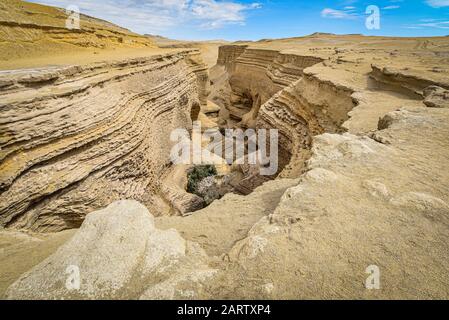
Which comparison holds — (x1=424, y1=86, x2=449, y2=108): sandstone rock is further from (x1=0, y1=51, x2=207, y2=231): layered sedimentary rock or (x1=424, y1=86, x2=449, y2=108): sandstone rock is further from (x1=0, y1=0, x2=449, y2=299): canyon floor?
(x1=0, y1=51, x2=207, y2=231): layered sedimentary rock

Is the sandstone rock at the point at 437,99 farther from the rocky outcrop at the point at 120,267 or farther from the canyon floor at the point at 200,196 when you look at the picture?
the rocky outcrop at the point at 120,267

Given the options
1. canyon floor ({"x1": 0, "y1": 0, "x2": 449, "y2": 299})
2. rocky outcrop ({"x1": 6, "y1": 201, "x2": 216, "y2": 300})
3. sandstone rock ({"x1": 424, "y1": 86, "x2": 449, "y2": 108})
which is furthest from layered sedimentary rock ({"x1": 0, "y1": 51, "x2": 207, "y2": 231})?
sandstone rock ({"x1": 424, "y1": 86, "x2": 449, "y2": 108})

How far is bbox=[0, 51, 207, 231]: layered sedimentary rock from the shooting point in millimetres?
4125

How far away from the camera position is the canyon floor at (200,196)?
1.85m

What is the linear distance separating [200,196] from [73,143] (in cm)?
468

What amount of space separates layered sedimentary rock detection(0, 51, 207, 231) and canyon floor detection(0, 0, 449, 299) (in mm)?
23

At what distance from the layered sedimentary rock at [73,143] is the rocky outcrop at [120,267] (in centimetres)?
264

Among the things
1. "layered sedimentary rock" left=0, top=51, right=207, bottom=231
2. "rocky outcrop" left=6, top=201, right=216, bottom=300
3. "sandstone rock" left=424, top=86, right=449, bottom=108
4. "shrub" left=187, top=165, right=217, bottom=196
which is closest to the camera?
"rocky outcrop" left=6, top=201, right=216, bottom=300

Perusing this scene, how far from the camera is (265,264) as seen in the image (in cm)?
194

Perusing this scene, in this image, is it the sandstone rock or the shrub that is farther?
the shrub

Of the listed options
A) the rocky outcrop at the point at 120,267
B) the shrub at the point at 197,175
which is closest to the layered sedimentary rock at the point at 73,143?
the shrub at the point at 197,175

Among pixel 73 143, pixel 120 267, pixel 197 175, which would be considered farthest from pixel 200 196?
pixel 120 267

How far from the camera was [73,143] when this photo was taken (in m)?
4.88

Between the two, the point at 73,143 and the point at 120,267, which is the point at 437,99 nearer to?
the point at 120,267
